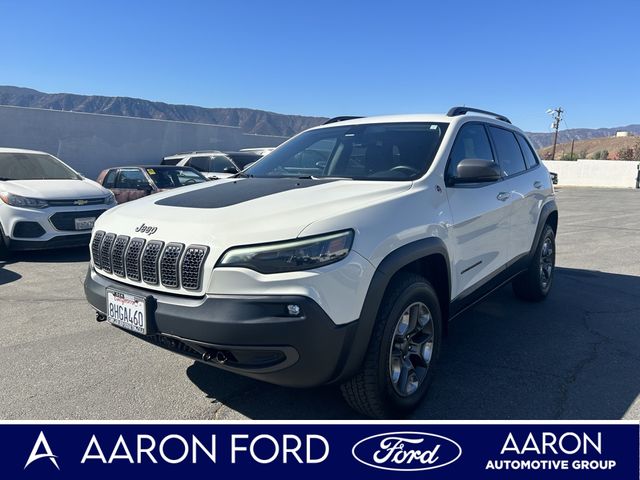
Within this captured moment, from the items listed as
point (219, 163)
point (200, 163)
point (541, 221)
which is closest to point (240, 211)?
point (541, 221)

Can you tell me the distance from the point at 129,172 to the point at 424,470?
897 centimetres

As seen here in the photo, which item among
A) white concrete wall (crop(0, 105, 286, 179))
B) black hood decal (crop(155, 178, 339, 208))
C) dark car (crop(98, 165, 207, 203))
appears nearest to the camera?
black hood decal (crop(155, 178, 339, 208))

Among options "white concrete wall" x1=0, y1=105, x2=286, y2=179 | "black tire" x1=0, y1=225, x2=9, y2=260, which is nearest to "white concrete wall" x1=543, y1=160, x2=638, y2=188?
"white concrete wall" x1=0, y1=105, x2=286, y2=179

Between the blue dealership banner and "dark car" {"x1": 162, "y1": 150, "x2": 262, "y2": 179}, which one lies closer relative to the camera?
the blue dealership banner

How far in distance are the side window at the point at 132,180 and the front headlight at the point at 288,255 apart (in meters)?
7.74

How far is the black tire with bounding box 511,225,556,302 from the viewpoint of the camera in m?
4.96

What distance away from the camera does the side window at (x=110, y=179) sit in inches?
393

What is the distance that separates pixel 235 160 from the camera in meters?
13.0

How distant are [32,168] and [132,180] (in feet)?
6.60

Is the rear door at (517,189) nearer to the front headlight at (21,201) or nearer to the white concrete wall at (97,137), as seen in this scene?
the front headlight at (21,201)

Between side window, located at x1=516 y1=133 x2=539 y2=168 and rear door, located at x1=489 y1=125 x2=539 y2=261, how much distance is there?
96 millimetres

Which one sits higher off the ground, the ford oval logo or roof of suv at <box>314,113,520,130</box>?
roof of suv at <box>314,113,520,130</box>

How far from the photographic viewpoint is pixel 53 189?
23.6 ft

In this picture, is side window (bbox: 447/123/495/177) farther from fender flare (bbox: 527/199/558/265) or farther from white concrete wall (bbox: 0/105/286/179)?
white concrete wall (bbox: 0/105/286/179)
